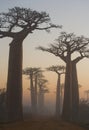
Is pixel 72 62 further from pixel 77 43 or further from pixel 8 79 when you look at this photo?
pixel 8 79

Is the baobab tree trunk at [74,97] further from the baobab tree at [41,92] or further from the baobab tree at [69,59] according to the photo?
the baobab tree at [41,92]

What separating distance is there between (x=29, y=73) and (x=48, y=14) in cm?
1729

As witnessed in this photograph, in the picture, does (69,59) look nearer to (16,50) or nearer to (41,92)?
(16,50)

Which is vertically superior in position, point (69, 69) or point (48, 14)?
point (48, 14)

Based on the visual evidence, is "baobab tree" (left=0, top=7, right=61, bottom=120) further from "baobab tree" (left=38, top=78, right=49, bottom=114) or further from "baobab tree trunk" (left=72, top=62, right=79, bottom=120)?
"baobab tree" (left=38, top=78, right=49, bottom=114)

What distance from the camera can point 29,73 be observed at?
34.3 m

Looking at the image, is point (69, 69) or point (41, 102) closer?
point (69, 69)

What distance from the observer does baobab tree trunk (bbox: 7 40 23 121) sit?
52.4 ft

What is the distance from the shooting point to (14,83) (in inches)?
641

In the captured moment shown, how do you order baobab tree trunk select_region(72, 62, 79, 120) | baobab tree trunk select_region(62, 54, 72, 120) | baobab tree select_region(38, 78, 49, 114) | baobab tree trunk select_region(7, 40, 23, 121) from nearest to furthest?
baobab tree trunk select_region(7, 40, 23, 121) < baobab tree trunk select_region(62, 54, 72, 120) < baobab tree trunk select_region(72, 62, 79, 120) < baobab tree select_region(38, 78, 49, 114)

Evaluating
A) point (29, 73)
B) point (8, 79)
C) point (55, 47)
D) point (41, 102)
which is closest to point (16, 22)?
point (8, 79)

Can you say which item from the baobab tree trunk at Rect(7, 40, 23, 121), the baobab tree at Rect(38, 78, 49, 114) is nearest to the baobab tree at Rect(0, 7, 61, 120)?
the baobab tree trunk at Rect(7, 40, 23, 121)

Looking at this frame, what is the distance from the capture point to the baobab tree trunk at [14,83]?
52.4 ft

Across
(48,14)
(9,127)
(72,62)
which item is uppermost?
(48,14)
